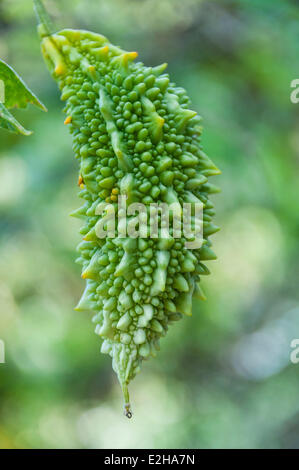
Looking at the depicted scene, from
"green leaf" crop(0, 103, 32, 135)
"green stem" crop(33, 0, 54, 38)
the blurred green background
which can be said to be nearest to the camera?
"green leaf" crop(0, 103, 32, 135)

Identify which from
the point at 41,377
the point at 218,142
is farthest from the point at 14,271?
the point at 218,142

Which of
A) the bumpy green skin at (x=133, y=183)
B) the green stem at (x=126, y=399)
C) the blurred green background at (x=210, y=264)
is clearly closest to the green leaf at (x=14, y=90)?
the bumpy green skin at (x=133, y=183)

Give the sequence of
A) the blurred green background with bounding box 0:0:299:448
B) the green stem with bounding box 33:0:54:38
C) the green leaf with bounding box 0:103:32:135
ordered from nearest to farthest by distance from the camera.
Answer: the green leaf with bounding box 0:103:32:135 → the green stem with bounding box 33:0:54:38 → the blurred green background with bounding box 0:0:299:448

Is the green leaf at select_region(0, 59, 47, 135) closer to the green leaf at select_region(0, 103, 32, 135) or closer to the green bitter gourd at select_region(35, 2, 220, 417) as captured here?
the green leaf at select_region(0, 103, 32, 135)

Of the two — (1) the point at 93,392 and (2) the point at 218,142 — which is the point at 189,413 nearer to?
(1) the point at 93,392

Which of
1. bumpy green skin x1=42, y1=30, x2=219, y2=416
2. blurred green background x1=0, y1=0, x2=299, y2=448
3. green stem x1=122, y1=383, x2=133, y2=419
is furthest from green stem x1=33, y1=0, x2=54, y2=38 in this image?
green stem x1=122, y1=383, x2=133, y2=419

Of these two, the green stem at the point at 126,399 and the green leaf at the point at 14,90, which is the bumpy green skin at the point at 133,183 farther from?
the green leaf at the point at 14,90

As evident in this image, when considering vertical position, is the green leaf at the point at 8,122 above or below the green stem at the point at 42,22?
below
